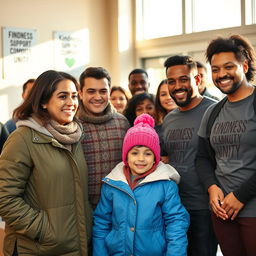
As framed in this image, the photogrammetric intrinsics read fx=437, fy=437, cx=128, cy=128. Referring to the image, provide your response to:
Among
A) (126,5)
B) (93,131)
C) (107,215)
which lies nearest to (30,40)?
(126,5)

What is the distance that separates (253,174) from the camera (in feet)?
6.77

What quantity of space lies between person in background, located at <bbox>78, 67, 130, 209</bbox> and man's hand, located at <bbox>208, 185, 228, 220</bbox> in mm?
655

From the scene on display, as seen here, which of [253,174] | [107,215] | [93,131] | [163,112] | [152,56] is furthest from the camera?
[152,56]

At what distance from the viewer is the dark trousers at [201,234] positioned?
2.51 meters

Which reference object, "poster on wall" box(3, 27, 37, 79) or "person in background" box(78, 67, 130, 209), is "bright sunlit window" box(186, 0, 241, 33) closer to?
"poster on wall" box(3, 27, 37, 79)

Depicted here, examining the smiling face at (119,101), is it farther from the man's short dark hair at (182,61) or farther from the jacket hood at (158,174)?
the jacket hood at (158,174)

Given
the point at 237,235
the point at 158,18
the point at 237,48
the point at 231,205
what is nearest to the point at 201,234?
the point at 237,235

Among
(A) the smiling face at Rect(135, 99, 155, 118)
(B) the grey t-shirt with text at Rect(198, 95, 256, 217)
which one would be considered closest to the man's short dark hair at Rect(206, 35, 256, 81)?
(B) the grey t-shirt with text at Rect(198, 95, 256, 217)

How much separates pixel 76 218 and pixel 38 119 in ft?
1.78

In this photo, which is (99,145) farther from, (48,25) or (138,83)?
(48,25)

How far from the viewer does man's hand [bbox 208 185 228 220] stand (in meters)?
2.14

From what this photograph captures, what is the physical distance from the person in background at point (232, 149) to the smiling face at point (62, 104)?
2.32 feet

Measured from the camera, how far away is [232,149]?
2.14 metres

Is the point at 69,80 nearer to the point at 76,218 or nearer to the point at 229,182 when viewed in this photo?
the point at 76,218
